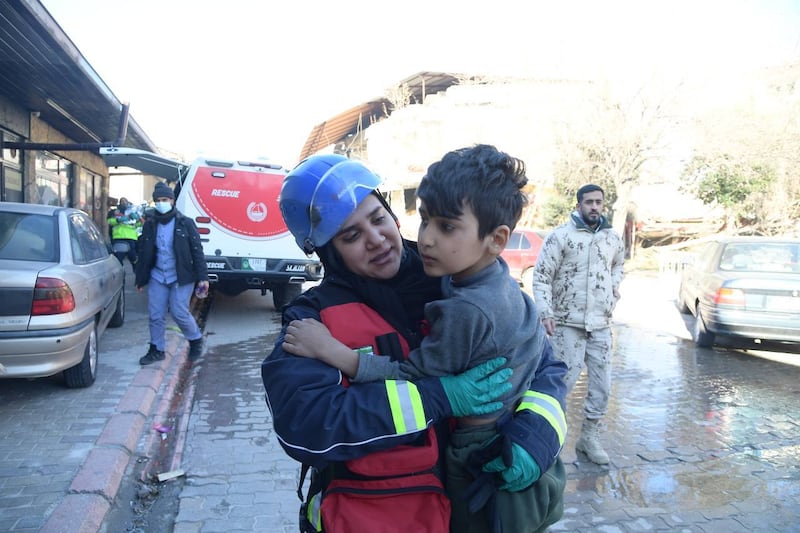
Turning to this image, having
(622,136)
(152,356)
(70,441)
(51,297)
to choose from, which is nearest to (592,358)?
(70,441)

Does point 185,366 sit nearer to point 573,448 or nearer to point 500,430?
point 573,448

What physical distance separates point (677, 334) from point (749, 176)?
1280 centimetres

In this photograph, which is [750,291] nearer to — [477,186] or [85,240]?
[477,186]

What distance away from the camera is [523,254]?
1280 centimetres

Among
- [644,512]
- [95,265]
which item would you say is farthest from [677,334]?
[95,265]

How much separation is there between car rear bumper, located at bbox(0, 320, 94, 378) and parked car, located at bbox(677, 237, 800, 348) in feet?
24.8

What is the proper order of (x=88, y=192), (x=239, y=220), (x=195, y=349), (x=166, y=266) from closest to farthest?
1. (x=166, y=266)
2. (x=195, y=349)
3. (x=239, y=220)
4. (x=88, y=192)

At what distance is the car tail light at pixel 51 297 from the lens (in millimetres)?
4395

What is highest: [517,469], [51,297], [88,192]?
[88,192]

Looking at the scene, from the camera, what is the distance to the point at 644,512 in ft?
11.7

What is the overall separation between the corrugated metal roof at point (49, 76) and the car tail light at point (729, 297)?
8.75 metres

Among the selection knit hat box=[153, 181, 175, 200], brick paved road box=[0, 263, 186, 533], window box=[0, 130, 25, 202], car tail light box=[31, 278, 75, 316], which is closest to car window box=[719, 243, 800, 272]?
knit hat box=[153, 181, 175, 200]

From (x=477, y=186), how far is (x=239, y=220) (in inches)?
317

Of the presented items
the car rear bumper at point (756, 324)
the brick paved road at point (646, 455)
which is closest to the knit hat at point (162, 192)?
the brick paved road at point (646, 455)
